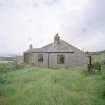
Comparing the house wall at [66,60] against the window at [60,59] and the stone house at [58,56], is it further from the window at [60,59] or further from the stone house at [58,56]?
the window at [60,59]

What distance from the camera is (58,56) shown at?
27.1 meters

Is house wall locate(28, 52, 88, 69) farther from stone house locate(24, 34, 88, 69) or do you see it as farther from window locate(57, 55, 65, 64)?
window locate(57, 55, 65, 64)

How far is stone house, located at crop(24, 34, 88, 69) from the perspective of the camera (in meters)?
26.1

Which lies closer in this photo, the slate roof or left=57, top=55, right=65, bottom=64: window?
the slate roof

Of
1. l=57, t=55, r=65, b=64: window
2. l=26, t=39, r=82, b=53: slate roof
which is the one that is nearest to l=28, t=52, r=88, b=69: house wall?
l=57, t=55, r=65, b=64: window

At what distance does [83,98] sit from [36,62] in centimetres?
1879

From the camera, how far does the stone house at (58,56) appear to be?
1029 inches

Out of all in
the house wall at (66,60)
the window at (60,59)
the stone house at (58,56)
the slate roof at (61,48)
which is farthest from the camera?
the window at (60,59)

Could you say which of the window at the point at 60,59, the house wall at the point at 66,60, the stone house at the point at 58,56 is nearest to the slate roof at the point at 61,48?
the stone house at the point at 58,56

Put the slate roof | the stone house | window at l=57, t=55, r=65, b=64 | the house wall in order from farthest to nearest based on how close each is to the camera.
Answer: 1. window at l=57, t=55, r=65, b=64
2. the slate roof
3. the stone house
4. the house wall

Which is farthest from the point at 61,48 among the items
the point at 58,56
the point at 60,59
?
the point at 60,59

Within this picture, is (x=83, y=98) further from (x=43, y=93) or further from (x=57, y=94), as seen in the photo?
(x=43, y=93)

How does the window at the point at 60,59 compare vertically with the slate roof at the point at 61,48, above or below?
below

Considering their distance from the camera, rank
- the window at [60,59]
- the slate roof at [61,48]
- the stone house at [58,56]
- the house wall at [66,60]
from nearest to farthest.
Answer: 1. the house wall at [66,60]
2. the stone house at [58,56]
3. the slate roof at [61,48]
4. the window at [60,59]
